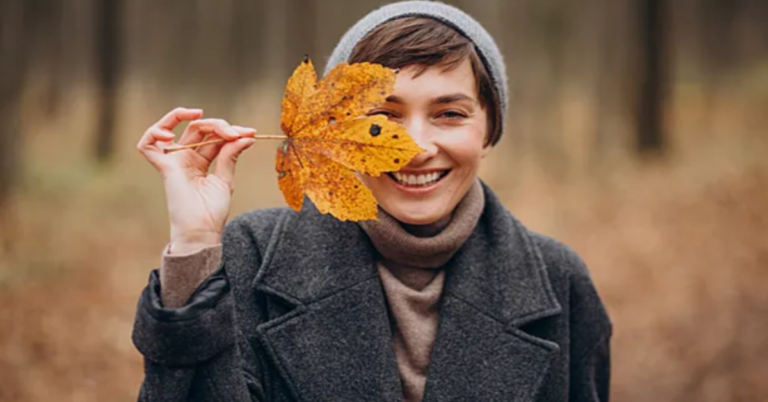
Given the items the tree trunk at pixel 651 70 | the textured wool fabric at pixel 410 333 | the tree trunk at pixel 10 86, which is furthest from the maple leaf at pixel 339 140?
the tree trunk at pixel 651 70

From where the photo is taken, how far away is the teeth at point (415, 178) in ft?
5.39

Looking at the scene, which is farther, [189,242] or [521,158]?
[521,158]

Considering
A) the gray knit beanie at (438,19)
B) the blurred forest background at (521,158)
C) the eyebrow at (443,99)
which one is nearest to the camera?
the eyebrow at (443,99)

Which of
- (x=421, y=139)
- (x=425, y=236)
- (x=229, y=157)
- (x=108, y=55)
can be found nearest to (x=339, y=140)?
(x=229, y=157)

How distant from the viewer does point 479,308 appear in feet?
6.07

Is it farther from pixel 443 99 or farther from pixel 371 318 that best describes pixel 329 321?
pixel 443 99

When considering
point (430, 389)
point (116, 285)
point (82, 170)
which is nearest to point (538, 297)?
point (430, 389)

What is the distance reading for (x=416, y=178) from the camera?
5.41 feet

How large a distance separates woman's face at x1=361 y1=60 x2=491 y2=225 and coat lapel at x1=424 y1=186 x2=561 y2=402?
26cm

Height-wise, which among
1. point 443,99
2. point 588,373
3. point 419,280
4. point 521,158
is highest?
point 443,99

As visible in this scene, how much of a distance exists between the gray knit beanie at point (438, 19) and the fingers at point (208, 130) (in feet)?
1.30

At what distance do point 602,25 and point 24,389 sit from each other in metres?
6.19

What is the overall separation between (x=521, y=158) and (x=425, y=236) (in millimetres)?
5624

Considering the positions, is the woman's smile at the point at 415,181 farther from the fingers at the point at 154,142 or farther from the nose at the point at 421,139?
the fingers at the point at 154,142
